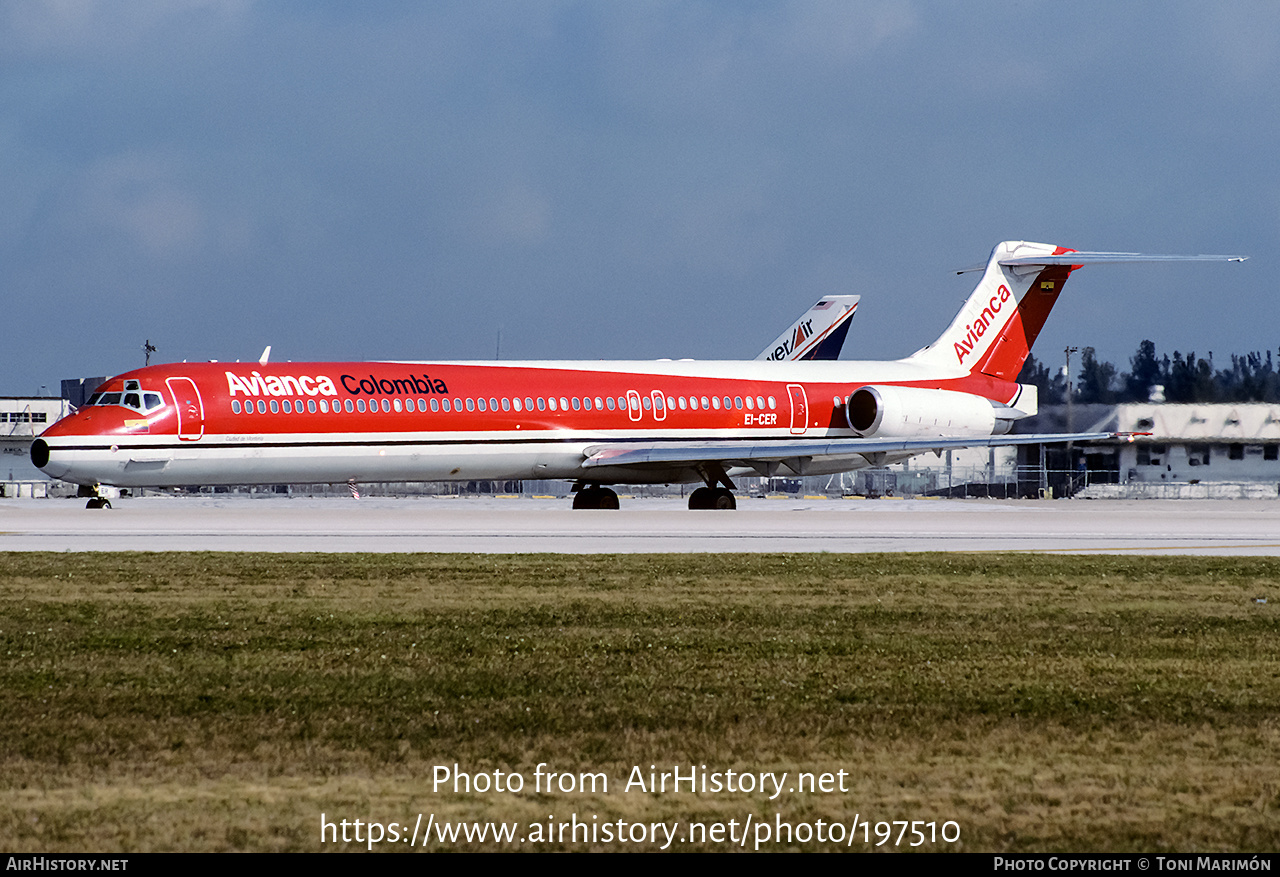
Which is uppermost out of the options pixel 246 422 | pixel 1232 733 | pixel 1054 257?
pixel 1054 257

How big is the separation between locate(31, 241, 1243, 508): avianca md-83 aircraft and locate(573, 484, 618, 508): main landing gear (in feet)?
0.20

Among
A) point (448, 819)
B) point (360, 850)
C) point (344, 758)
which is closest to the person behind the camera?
point (360, 850)

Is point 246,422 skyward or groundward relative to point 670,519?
skyward

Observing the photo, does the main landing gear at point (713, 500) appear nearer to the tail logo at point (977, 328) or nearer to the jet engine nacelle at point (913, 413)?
the jet engine nacelle at point (913, 413)

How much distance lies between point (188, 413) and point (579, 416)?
10.0 m

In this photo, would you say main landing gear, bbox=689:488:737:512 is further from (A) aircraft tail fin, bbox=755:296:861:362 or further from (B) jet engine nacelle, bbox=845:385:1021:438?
(A) aircraft tail fin, bbox=755:296:861:362

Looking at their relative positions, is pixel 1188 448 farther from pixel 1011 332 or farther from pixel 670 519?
pixel 670 519

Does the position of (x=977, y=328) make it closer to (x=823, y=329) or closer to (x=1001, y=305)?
(x=1001, y=305)

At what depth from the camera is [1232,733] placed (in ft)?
31.2

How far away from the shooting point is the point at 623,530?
29.7m

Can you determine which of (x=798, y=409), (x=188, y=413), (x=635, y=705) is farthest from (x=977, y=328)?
(x=635, y=705)

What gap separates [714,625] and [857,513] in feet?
79.5

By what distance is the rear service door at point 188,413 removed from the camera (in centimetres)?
3472

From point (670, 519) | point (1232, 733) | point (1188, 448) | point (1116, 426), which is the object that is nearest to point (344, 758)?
point (1232, 733)
